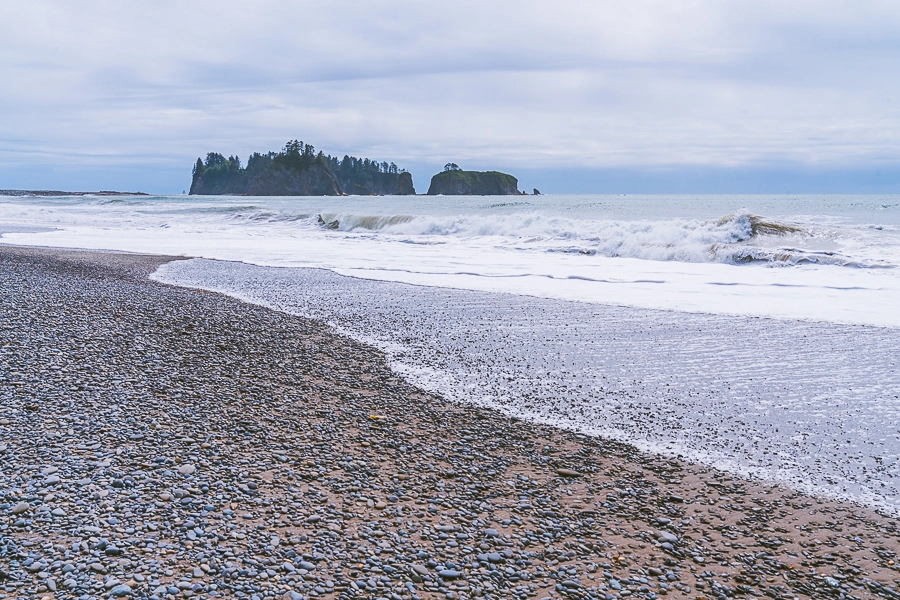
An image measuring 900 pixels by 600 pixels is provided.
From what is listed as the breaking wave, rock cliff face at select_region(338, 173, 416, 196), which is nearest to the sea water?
the breaking wave

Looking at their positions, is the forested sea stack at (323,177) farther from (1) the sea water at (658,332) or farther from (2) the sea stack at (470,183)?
(1) the sea water at (658,332)

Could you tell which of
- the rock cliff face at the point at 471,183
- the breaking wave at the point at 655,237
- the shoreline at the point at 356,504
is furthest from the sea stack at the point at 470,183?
the shoreline at the point at 356,504

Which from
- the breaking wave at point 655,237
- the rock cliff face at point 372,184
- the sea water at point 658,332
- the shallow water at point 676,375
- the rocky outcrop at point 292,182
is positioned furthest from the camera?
the rock cliff face at point 372,184

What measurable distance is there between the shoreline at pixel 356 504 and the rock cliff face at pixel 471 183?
131 m

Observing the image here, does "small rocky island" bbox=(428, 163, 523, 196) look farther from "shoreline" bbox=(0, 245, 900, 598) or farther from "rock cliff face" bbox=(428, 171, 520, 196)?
"shoreline" bbox=(0, 245, 900, 598)

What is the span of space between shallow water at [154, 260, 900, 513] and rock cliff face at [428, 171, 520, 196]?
125 metres

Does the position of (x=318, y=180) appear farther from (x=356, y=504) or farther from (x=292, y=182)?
(x=356, y=504)

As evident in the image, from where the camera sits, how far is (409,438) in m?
5.15

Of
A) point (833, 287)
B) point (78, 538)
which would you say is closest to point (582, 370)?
point (78, 538)

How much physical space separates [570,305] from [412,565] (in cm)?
830

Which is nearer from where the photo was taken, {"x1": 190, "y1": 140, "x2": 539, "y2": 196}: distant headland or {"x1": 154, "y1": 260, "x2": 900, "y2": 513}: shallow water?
{"x1": 154, "y1": 260, "x2": 900, "y2": 513}: shallow water

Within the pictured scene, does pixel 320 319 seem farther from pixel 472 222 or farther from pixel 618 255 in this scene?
pixel 472 222

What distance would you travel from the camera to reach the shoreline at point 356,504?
3.26 metres

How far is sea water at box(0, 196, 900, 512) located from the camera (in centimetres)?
530
